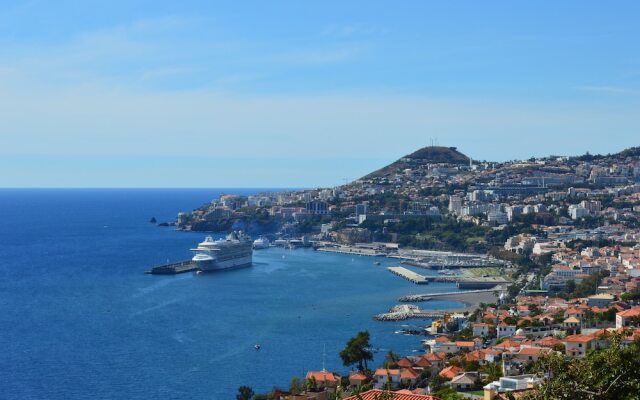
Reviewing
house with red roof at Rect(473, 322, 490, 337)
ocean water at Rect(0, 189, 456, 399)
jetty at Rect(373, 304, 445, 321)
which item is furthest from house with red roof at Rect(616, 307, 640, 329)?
jetty at Rect(373, 304, 445, 321)

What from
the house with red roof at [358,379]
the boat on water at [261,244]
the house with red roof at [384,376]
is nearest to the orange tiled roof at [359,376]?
the house with red roof at [358,379]

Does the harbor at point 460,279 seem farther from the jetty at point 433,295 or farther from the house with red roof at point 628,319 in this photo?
the house with red roof at point 628,319

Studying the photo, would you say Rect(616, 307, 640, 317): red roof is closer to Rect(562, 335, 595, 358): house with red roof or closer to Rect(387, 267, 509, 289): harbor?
Rect(562, 335, 595, 358): house with red roof

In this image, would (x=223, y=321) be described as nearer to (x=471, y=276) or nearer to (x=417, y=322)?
(x=417, y=322)

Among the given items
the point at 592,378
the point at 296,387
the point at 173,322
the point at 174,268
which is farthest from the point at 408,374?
the point at 174,268

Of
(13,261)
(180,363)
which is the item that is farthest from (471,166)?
(180,363)

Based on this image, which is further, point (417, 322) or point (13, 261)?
point (13, 261)
